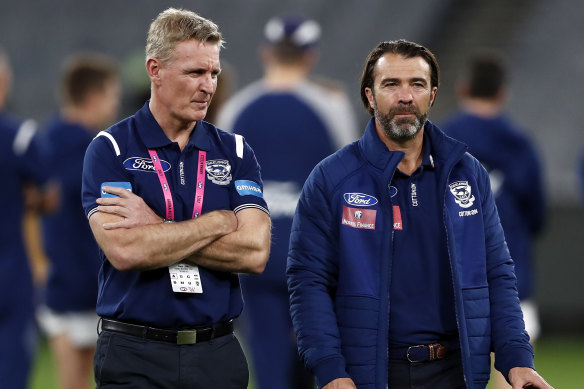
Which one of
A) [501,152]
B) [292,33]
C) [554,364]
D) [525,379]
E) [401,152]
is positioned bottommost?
[554,364]

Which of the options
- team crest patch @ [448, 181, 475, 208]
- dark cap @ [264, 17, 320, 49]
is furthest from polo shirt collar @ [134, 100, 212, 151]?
dark cap @ [264, 17, 320, 49]

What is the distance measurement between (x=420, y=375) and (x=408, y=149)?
2.75 ft

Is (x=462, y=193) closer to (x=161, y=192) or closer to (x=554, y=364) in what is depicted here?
(x=161, y=192)

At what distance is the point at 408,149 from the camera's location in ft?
14.5

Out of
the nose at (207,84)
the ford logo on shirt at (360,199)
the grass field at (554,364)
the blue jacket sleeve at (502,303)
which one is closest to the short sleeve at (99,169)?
the nose at (207,84)

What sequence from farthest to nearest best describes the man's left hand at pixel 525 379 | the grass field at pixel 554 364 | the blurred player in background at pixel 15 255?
the grass field at pixel 554 364 → the blurred player in background at pixel 15 255 → the man's left hand at pixel 525 379

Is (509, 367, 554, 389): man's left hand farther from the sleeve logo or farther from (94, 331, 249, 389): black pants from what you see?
the sleeve logo

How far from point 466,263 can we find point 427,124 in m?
0.59

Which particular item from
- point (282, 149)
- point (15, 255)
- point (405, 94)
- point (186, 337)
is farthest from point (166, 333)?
point (15, 255)

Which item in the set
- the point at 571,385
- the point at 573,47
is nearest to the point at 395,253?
the point at 571,385

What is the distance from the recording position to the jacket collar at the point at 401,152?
14.3 ft

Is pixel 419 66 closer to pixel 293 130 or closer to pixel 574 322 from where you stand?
pixel 293 130

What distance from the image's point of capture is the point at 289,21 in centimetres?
661

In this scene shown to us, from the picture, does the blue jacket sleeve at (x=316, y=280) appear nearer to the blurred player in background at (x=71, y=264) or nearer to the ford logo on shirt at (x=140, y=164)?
the ford logo on shirt at (x=140, y=164)
